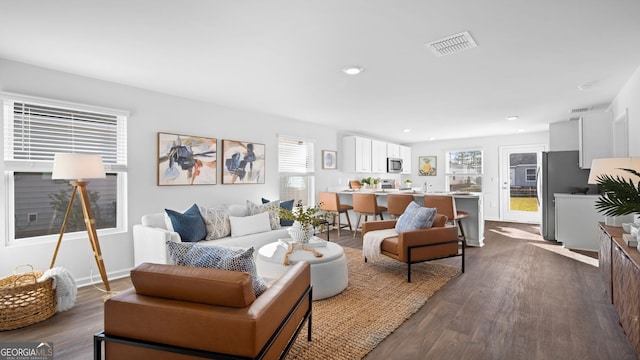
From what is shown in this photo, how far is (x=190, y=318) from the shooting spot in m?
1.46

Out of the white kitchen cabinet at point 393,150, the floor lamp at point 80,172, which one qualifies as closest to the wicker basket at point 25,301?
the floor lamp at point 80,172

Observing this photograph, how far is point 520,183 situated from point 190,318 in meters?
8.75

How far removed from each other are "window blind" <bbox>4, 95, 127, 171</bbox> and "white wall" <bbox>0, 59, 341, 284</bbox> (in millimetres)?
107

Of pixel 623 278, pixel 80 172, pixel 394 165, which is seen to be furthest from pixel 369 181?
pixel 80 172

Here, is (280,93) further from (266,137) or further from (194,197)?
(194,197)

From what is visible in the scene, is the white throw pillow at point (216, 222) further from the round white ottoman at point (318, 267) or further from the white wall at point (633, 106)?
the white wall at point (633, 106)

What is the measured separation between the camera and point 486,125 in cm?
676

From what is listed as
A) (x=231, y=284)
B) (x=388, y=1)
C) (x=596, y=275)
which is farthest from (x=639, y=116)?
(x=231, y=284)

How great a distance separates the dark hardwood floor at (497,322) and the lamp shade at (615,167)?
46.6 inches

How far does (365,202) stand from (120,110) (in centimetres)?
405

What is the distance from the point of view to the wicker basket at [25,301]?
2.49 m

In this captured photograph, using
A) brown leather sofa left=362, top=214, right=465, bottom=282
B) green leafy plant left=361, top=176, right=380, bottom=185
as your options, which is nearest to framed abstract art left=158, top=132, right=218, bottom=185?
brown leather sofa left=362, top=214, right=465, bottom=282

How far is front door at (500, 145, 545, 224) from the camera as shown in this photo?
25.8 ft

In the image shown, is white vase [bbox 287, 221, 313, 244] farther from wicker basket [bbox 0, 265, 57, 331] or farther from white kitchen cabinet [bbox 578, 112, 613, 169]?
white kitchen cabinet [bbox 578, 112, 613, 169]
